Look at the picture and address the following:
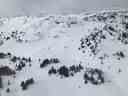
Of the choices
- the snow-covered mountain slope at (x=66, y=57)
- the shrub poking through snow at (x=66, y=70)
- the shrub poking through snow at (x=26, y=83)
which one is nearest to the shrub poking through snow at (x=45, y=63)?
the snow-covered mountain slope at (x=66, y=57)

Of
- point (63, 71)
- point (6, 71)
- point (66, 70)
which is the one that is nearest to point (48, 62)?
point (66, 70)

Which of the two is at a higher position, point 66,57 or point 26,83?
point 66,57

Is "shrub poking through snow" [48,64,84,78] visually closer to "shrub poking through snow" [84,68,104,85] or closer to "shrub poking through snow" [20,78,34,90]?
"shrub poking through snow" [84,68,104,85]

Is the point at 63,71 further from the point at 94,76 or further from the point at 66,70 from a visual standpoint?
the point at 94,76

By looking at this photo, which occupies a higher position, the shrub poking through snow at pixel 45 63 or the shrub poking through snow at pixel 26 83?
the shrub poking through snow at pixel 45 63

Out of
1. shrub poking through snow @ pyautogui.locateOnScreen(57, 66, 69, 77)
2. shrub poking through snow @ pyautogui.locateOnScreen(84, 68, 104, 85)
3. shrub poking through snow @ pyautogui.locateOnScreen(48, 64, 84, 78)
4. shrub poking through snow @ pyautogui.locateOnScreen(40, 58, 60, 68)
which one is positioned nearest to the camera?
shrub poking through snow @ pyautogui.locateOnScreen(84, 68, 104, 85)

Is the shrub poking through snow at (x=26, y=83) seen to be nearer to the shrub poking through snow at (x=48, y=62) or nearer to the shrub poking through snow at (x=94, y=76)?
the shrub poking through snow at (x=48, y=62)

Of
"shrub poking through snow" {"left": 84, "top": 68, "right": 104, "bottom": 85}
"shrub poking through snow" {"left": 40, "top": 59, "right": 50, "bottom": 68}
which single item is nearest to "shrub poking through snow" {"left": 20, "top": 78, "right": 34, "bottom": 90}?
"shrub poking through snow" {"left": 40, "top": 59, "right": 50, "bottom": 68}

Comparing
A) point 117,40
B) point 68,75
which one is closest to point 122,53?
point 117,40
